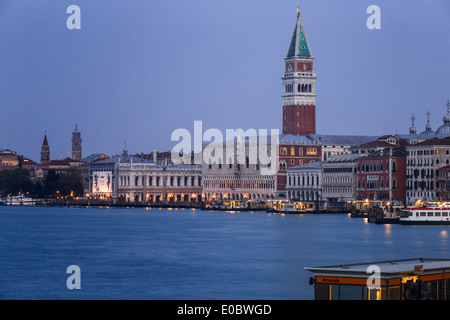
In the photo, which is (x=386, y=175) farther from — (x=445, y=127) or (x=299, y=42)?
(x=299, y=42)

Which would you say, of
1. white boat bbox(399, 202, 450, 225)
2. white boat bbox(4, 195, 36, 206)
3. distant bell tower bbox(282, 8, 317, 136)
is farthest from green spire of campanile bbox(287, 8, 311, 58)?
white boat bbox(399, 202, 450, 225)

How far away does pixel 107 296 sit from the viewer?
99.5 ft

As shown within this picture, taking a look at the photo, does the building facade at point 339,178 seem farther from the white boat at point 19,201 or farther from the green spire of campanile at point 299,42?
the white boat at point 19,201

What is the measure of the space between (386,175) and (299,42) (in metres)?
35.7

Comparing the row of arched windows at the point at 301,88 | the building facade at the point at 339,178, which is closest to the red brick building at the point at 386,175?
the building facade at the point at 339,178

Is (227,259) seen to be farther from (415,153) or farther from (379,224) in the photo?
(415,153)

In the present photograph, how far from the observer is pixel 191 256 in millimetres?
43625

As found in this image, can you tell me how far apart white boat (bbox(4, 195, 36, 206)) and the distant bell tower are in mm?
45065

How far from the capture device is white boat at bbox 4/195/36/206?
156625mm

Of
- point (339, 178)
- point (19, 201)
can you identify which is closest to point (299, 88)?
point (339, 178)

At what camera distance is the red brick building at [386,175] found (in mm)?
97000
